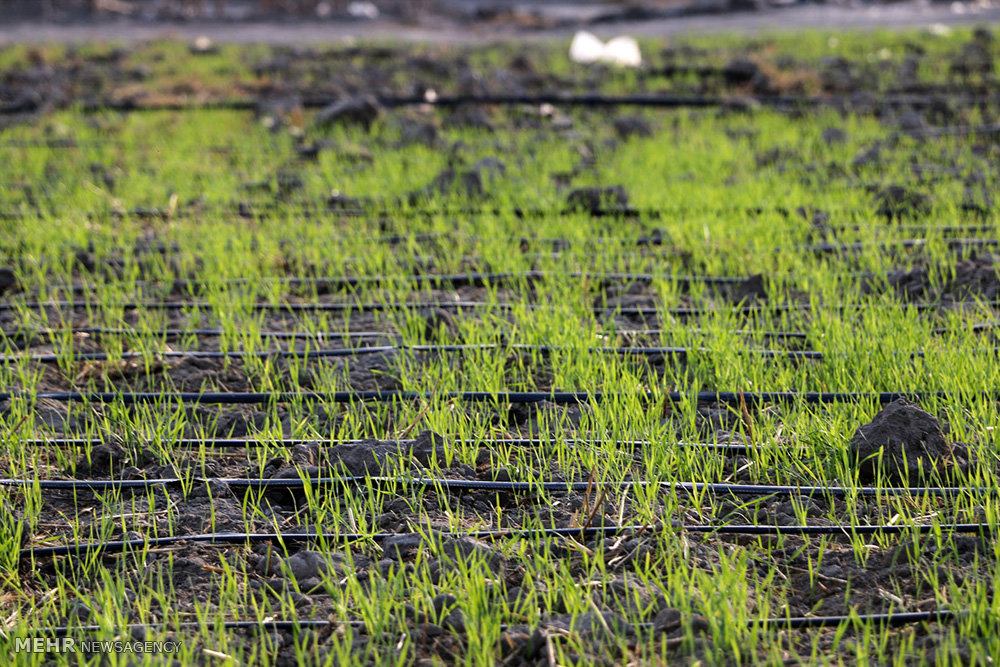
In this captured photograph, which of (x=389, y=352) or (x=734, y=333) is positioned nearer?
(x=734, y=333)

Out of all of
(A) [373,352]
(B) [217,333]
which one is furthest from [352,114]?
(A) [373,352]

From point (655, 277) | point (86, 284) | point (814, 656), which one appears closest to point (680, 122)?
point (655, 277)

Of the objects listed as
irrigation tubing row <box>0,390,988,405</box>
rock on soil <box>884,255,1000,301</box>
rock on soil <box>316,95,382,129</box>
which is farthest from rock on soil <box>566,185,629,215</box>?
rock on soil <box>316,95,382,129</box>

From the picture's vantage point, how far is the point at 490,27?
1456 cm

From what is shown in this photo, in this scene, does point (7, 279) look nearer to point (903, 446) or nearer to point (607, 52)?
point (903, 446)

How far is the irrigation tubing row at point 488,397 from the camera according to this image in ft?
6.93

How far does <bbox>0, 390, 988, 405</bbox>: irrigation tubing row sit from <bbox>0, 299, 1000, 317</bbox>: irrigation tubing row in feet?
1.60

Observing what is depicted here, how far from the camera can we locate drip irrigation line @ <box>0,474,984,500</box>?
1763mm

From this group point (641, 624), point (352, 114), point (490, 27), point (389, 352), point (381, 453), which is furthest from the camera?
point (490, 27)

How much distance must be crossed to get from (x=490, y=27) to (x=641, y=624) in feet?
46.8

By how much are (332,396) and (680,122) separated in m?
4.36

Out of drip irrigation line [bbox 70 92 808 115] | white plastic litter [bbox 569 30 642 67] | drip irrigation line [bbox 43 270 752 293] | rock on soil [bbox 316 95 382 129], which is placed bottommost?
drip irrigation line [bbox 43 270 752 293]

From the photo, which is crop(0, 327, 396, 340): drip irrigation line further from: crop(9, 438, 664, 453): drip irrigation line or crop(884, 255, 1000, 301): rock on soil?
crop(884, 255, 1000, 301): rock on soil

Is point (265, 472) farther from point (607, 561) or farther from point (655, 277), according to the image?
point (655, 277)
